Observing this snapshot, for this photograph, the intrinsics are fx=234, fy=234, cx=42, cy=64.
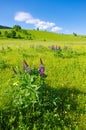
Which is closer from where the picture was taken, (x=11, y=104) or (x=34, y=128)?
(x=34, y=128)

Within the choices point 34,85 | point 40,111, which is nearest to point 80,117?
point 40,111

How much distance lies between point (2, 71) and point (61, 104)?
3.94 meters

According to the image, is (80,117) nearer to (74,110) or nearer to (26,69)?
(74,110)

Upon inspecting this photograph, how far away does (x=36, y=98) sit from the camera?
5.53 metres

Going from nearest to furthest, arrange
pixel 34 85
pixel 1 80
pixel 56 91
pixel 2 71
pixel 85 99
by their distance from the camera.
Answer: pixel 34 85
pixel 85 99
pixel 56 91
pixel 1 80
pixel 2 71

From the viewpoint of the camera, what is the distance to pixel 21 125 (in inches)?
197

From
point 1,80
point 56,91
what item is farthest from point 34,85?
point 1,80

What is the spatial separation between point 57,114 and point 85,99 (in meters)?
1.42

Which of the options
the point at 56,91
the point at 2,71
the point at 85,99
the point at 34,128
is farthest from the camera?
the point at 2,71

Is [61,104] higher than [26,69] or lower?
lower

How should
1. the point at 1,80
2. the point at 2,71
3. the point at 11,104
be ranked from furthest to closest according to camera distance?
1. the point at 2,71
2. the point at 1,80
3. the point at 11,104

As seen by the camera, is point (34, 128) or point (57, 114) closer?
point (34, 128)

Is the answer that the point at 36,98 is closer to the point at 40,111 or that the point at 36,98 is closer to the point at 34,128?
the point at 40,111

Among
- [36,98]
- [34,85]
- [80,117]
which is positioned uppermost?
[34,85]
